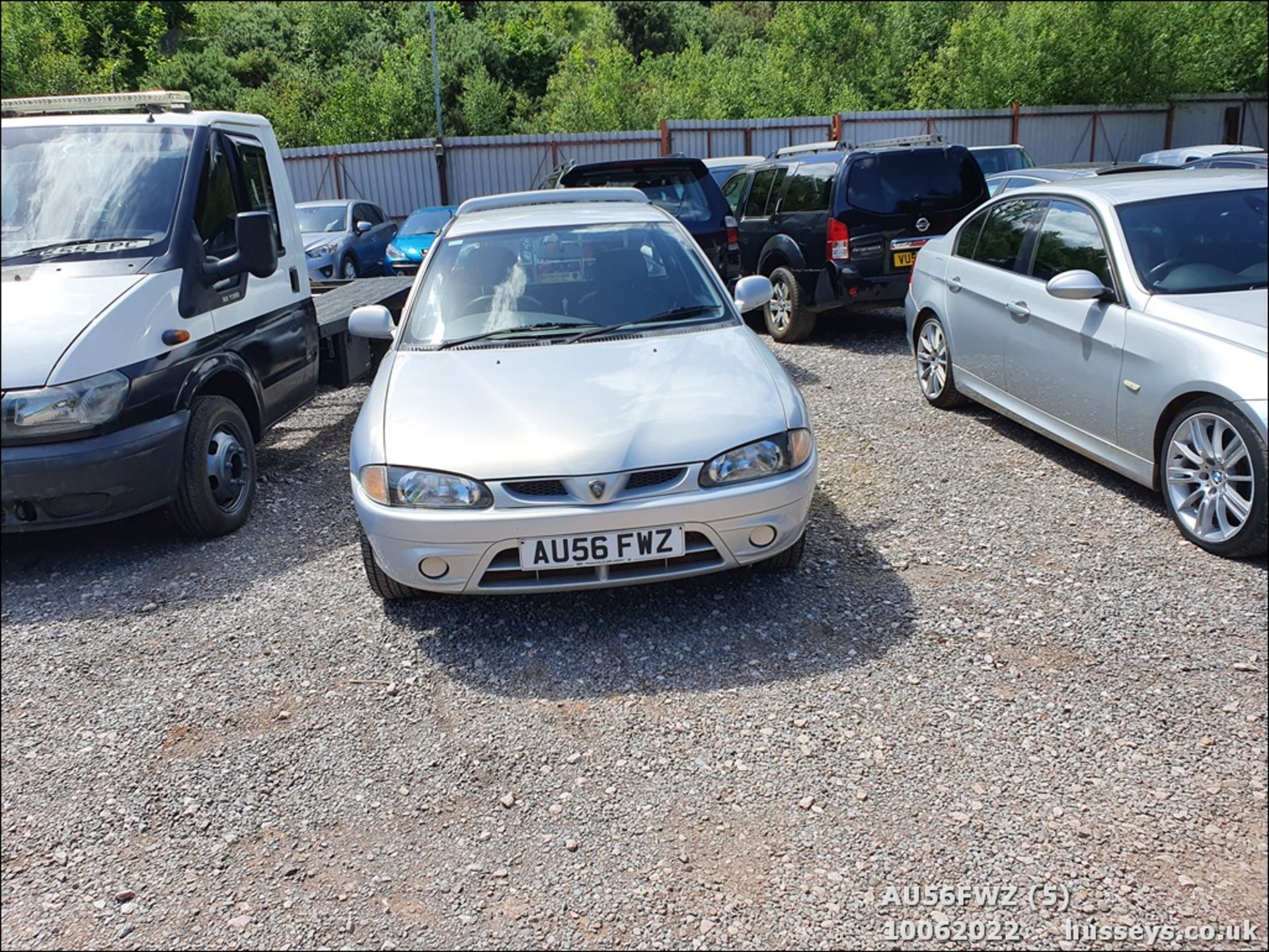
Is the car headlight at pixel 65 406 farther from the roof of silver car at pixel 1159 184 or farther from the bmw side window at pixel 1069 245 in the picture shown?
the bmw side window at pixel 1069 245

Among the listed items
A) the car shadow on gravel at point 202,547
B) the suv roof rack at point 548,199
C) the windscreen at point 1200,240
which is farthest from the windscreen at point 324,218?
the windscreen at point 1200,240

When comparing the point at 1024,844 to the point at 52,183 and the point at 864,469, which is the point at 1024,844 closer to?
the point at 52,183

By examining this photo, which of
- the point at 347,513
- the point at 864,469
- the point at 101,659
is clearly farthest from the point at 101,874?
the point at 864,469

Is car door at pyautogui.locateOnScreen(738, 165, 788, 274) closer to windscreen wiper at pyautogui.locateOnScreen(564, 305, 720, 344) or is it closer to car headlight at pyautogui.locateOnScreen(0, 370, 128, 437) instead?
windscreen wiper at pyautogui.locateOnScreen(564, 305, 720, 344)

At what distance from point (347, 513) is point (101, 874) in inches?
126

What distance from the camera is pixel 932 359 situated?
6.82 meters

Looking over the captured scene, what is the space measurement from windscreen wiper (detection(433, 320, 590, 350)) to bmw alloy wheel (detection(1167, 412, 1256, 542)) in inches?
94.0

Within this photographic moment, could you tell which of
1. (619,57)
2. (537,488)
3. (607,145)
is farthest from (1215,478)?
(619,57)

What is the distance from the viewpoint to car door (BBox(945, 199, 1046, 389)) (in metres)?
5.56

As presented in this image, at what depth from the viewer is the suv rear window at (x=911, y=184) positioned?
28.7ft

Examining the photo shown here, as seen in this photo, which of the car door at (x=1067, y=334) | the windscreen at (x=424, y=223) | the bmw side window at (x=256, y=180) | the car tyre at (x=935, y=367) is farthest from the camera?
the windscreen at (x=424, y=223)

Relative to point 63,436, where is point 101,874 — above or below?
below

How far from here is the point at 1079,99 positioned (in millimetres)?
17094

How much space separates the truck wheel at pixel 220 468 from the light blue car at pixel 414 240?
10.6 metres
